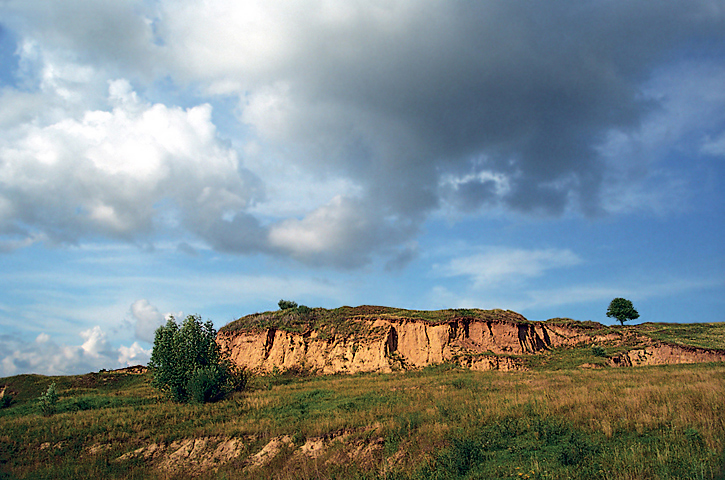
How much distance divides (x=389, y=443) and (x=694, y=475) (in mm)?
9519

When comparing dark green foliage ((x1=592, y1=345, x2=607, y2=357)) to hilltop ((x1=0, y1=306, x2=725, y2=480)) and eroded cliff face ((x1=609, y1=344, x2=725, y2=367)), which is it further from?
eroded cliff face ((x1=609, y1=344, x2=725, y2=367))

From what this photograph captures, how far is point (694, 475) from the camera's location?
308 inches

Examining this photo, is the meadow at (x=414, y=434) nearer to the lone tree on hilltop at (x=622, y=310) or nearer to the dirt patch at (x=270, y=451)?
the dirt patch at (x=270, y=451)

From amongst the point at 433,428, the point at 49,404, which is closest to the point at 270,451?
the point at 433,428

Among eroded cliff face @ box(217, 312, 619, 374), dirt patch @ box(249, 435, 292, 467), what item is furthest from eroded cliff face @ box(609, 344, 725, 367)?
dirt patch @ box(249, 435, 292, 467)

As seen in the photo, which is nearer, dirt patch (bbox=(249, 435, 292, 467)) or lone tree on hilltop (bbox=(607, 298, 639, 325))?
dirt patch (bbox=(249, 435, 292, 467))

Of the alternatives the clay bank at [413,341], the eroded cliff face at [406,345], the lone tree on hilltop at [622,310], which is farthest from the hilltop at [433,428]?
the lone tree on hilltop at [622,310]

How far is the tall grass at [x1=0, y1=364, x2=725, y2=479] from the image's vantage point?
990 centimetres

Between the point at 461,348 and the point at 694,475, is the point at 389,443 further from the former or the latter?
the point at 461,348

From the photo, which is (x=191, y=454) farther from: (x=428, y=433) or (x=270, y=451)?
(x=428, y=433)

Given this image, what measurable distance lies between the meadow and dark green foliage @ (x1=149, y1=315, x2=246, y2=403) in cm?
252

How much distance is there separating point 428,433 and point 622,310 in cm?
7308

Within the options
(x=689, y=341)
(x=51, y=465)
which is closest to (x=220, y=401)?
(x=51, y=465)

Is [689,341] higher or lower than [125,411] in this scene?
higher
